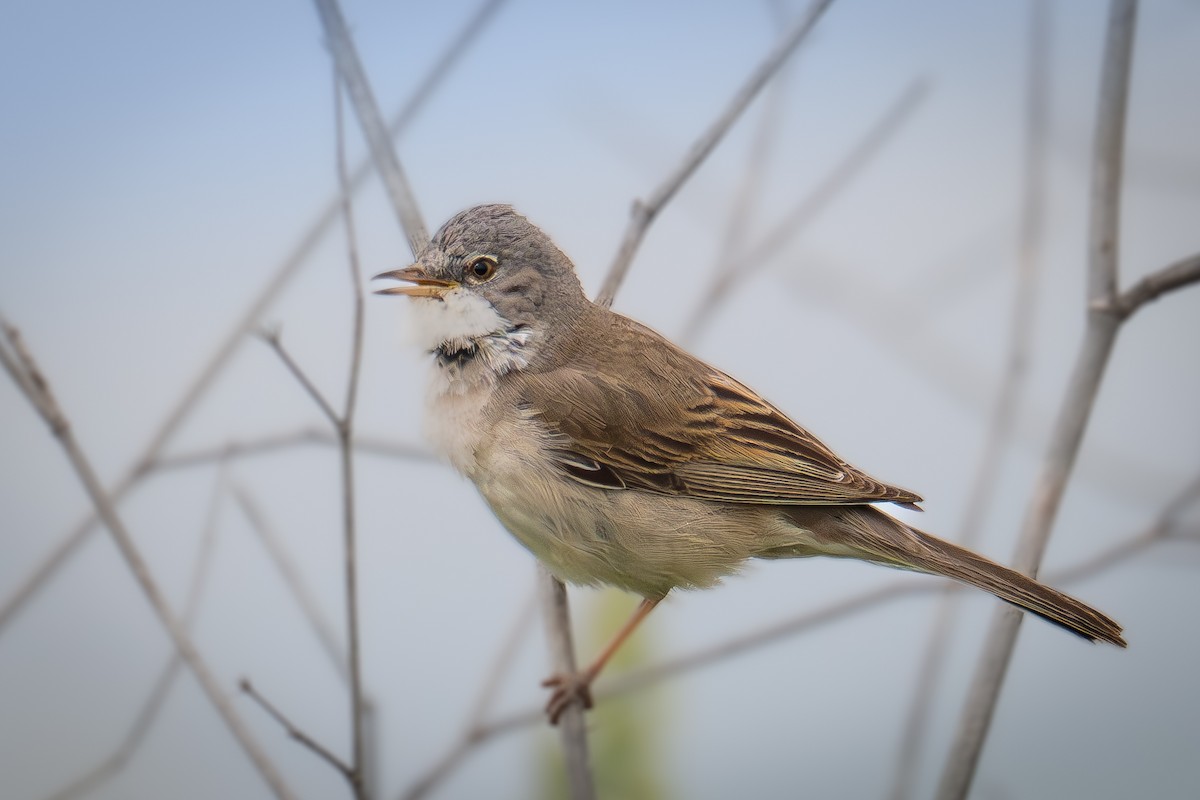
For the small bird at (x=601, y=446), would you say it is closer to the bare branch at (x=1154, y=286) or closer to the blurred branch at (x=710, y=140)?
the blurred branch at (x=710, y=140)

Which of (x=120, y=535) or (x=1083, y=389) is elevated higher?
(x=1083, y=389)

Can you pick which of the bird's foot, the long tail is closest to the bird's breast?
the bird's foot

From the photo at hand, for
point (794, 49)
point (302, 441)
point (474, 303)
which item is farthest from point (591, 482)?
point (794, 49)

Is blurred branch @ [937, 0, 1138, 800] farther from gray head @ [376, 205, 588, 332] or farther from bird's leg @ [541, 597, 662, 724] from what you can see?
gray head @ [376, 205, 588, 332]

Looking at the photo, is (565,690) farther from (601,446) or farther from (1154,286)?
(1154,286)

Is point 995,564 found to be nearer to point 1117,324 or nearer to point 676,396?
point 1117,324

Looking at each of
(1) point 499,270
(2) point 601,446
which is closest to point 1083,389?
(2) point 601,446

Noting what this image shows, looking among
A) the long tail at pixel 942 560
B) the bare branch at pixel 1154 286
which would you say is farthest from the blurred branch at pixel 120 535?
the bare branch at pixel 1154 286
